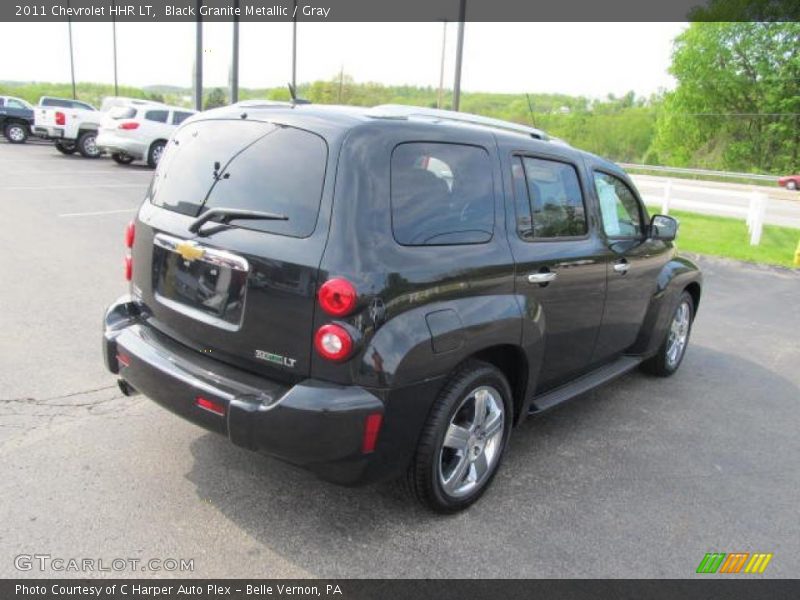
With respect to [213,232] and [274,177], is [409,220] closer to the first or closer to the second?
[274,177]

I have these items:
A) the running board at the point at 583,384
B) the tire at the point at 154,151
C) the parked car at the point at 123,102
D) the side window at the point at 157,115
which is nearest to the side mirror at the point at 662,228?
the running board at the point at 583,384

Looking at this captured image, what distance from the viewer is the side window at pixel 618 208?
438 cm

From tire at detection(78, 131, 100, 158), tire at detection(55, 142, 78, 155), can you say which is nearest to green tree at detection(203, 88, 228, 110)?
tire at detection(55, 142, 78, 155)

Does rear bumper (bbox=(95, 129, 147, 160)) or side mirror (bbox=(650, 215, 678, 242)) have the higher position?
side mirror (bbox=(650, 215, 678, 242))

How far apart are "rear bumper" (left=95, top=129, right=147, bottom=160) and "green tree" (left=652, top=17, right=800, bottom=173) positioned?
160 feet

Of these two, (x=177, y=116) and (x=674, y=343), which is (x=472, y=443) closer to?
(x=674, y=343)

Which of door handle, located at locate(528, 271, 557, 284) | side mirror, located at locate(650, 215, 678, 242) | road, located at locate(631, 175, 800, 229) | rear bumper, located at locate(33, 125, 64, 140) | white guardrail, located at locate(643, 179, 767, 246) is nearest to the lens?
door handle, located at locate(528, 271, 557, 284)

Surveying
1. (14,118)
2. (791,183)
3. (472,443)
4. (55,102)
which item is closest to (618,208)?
(472,443)

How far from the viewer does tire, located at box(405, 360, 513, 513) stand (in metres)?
3.06

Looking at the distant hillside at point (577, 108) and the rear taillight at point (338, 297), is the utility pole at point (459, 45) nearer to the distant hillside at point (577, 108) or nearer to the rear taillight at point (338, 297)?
the rear taillight at point (338, 297)

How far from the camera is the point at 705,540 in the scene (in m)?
3.23

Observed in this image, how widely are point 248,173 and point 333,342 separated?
3.10ft

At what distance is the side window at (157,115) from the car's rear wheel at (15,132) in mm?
11976

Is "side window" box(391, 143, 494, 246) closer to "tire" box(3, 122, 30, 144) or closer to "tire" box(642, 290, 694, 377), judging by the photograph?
"tire" box(642, 290, 694, 377)
